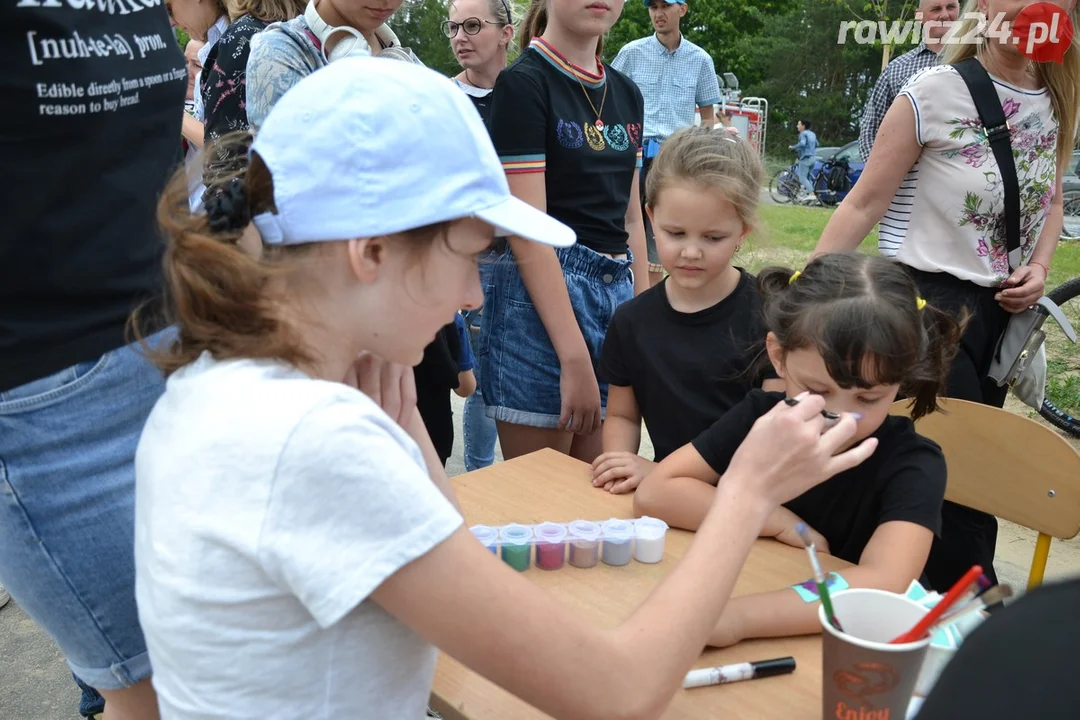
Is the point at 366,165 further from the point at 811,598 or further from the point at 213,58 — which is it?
the point at 213,58

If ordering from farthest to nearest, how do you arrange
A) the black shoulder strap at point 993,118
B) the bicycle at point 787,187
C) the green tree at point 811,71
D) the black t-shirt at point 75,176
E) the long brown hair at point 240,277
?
the green tree at point 811,71 < the bicycle at point 787,187 < the black shoulder strap at point 993,118 < the black t-shirt at point 75,176 < the long brown hair at point 240,277

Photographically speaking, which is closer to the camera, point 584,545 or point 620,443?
point 584,545

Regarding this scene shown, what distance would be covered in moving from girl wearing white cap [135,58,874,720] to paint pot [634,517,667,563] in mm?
463

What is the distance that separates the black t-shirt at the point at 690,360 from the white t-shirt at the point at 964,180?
61 cm

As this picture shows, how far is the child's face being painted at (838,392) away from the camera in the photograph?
1.56 metres

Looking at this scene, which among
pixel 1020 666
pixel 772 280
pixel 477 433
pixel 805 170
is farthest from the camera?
pixel 805 170

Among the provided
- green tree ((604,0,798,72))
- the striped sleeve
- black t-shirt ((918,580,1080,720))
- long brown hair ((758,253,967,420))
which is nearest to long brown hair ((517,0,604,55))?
the striped sleeve

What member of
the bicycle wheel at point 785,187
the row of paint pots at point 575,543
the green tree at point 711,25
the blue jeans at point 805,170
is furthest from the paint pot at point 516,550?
the green tree at point 711,25

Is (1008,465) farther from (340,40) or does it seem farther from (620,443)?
(340,40)

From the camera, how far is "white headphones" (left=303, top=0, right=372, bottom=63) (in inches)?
77.1

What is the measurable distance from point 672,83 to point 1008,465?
5.04 meters

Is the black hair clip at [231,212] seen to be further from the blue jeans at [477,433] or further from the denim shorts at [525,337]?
the blue jeans at [477,433]

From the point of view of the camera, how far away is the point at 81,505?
1169 mm

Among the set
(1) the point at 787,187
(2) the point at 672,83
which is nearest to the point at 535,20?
(2) the point at 672,83
